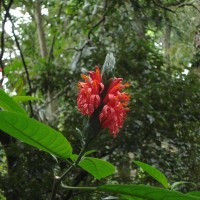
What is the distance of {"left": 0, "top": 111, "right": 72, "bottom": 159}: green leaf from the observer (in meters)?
0.88

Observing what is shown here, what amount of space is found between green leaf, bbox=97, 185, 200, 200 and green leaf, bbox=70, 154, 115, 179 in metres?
0.13

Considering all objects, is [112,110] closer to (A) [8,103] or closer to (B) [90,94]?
(B) [90,94]

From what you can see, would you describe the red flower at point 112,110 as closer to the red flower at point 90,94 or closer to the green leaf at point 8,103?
the red flower at point 90,94

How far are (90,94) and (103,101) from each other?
5 centimetres

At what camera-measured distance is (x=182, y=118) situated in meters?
3.23

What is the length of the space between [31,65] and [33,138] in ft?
9.83

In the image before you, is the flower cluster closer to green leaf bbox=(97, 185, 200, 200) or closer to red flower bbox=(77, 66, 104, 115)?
red flower bbox=(77, 66, 104, 115)

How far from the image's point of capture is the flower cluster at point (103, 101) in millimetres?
1088

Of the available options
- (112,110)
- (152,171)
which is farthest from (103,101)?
(152,171)

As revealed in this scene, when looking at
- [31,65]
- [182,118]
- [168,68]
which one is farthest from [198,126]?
[31,65]

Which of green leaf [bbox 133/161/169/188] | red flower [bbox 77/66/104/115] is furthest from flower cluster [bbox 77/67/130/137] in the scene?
green leaf [bbox 133/161/169/188]

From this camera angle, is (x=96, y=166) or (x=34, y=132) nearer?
(x=34, y=132)

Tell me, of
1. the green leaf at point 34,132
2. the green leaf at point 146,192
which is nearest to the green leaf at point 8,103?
the green leaf at point 34,132

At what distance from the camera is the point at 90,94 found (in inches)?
44.2
